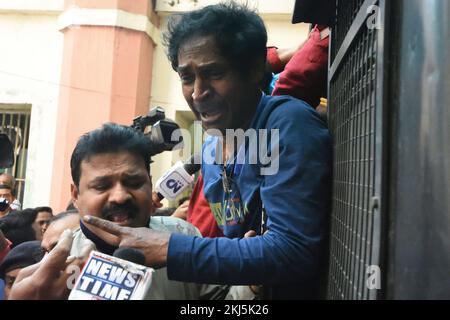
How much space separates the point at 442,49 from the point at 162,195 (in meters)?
2.08

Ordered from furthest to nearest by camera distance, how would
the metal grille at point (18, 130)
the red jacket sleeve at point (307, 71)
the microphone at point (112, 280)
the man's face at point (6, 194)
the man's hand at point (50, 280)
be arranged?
1. the metal grille at point (18, 130)
2. the man's face at point (6, 194)
3. the red jacket sleeve at point (307, 71)
4. the man's hand at point (50, 280)
5. the microphone at point (112, 280)

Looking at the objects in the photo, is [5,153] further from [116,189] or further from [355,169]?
[355,169]

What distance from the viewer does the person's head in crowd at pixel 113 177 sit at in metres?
1.69

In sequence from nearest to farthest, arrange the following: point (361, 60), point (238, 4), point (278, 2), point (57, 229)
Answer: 1. point (361, 60)
2. point (238, 4)
3. point (57, 229)
4. point (278, 2)

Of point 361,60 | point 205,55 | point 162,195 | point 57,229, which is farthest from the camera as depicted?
point 162,195

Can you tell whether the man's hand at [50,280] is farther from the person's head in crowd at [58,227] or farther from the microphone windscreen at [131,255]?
the person's head in crowd at [58,227]

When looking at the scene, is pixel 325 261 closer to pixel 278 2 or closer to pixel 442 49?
pixel 442 49

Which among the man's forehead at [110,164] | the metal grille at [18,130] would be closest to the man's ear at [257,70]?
the man's forehead at [110,164]

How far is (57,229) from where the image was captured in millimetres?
2504

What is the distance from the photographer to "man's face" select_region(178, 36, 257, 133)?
5.27ft

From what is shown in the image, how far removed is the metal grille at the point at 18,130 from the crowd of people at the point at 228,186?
5316mm

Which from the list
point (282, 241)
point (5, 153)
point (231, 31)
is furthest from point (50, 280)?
point (5, 153)

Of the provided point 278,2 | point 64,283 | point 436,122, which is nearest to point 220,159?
point 64,283

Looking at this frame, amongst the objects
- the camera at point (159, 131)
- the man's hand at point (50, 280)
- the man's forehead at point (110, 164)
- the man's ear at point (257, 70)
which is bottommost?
the man's hand at point (50, 280)
